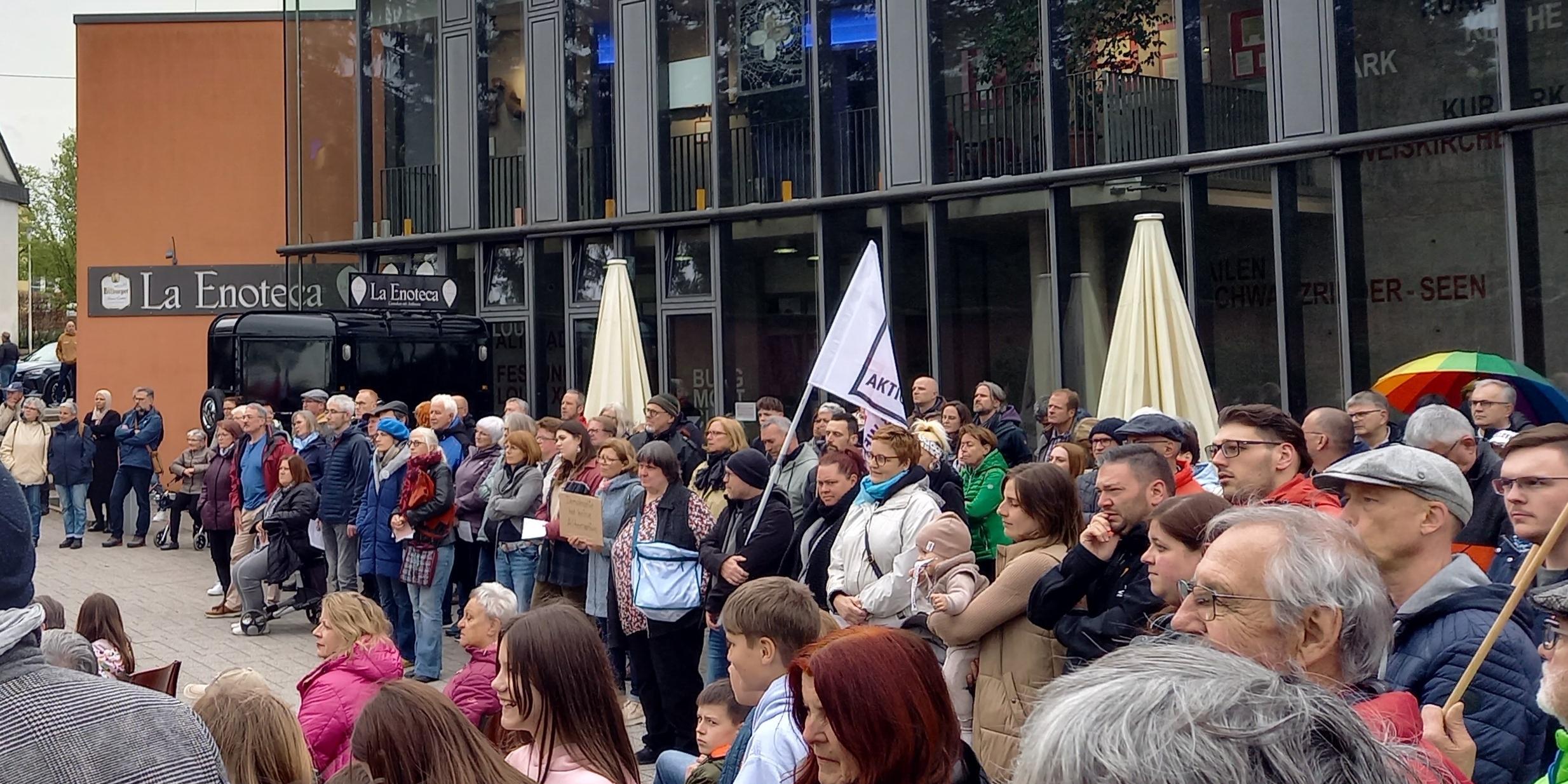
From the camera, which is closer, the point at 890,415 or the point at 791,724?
the point at 791,724

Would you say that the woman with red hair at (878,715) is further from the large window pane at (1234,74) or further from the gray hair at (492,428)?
the large window pane at (1234,74)

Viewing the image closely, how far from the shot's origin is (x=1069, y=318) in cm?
1420

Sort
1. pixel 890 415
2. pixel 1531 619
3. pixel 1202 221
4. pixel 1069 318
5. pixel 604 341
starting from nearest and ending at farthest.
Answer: pixel 1531 619 → pixel 890 415 → pixel 1202 221 → pixel 1069 318 → pixel 604 341

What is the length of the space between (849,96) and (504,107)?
576cm

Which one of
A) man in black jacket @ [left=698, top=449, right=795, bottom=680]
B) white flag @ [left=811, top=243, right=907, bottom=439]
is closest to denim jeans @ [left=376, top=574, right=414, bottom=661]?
man in black jacket @ [left=698, top=449, right=795, bottom=680]

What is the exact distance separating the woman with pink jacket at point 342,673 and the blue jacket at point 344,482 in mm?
5712

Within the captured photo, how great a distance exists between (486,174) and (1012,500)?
15.2m

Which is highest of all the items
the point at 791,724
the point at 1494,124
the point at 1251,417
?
the point at 1494,124

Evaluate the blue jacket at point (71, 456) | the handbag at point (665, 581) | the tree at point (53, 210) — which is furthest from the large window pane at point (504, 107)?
the tree at point (53, 210)

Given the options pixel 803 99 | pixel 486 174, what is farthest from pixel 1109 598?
pixel 486 174

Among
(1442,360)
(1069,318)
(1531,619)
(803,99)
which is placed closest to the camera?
(1531,619)

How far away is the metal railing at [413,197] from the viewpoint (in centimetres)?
2028

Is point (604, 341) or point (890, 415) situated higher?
point (604, 341)

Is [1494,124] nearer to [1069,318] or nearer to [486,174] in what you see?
[1069,318]
